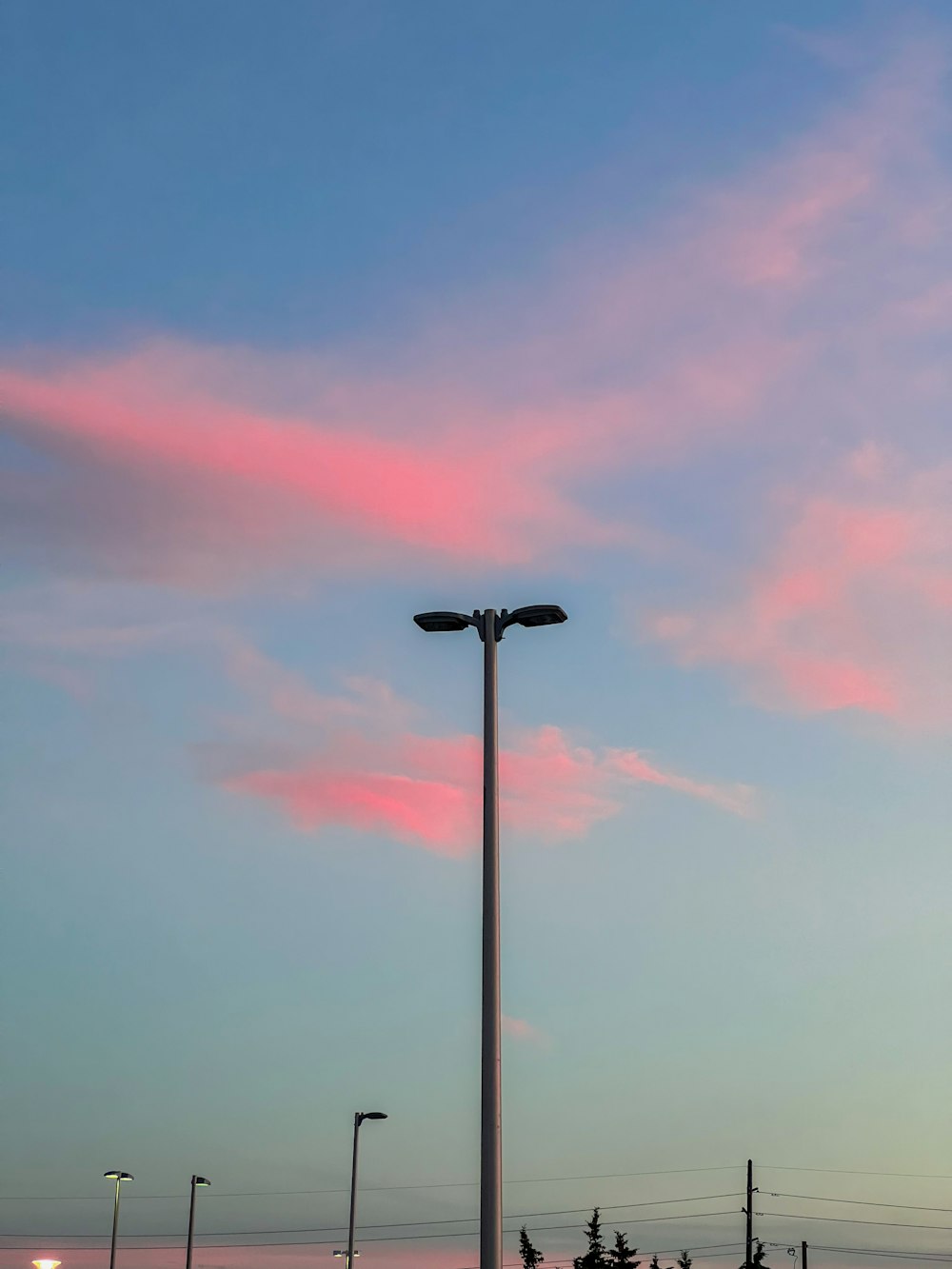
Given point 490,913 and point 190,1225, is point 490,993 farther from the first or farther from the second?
point 190,1225

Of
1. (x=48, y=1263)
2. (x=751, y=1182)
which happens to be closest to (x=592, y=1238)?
(x=751, y=1182)

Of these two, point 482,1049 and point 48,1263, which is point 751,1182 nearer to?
point 48,1263

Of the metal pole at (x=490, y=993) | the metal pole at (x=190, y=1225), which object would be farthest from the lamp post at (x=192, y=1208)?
the metal pole at (x=490, y=993)

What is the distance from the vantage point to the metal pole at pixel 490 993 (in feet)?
54.4

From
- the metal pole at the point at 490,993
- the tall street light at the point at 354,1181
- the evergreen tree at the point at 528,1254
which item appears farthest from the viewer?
the evergreen tree at the point at 528,1254

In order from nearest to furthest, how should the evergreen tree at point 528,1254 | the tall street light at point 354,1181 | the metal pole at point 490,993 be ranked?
the metal pole at point 490,993, the tall street light at point 354,1181, the evergreen tree at point 528,1254

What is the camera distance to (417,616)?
19.5 metres

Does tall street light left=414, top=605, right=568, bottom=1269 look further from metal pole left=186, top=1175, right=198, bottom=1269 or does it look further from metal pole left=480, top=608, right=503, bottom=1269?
metal pole left=186, top=1175, right=198, bottom=1269

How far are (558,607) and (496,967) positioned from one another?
439cm

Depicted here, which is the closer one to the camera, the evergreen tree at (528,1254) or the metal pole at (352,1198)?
the metal pole at (352,1198)

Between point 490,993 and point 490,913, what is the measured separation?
3.16 ft

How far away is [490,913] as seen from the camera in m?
18.1

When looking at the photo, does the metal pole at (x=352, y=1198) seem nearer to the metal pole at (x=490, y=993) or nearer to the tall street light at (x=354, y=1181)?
the tall street light at (x=354, y=1181)

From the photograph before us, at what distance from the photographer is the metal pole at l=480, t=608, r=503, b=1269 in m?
16.6
